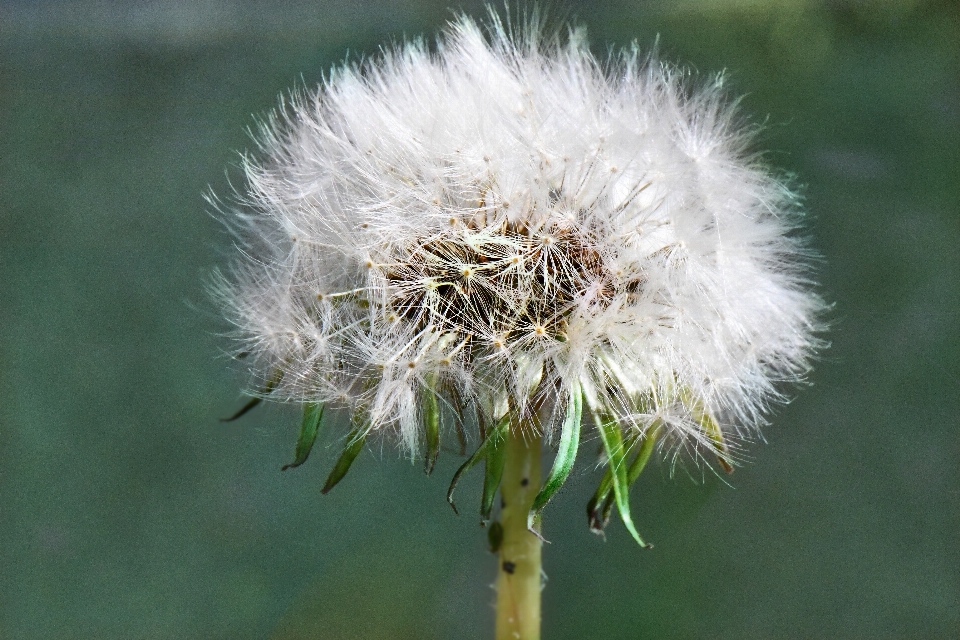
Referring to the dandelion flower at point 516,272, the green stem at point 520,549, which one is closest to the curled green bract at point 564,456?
the dandelion flower at point 516,272

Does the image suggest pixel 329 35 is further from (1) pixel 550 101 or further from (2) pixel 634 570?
(2) pixel 634 570

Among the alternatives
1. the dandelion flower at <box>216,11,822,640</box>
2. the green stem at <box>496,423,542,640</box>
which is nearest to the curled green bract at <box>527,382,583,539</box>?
the dandelion flower at <box>216,11,822,640</box>

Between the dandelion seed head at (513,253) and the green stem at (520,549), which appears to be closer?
the dandelion seed head at (513,253)

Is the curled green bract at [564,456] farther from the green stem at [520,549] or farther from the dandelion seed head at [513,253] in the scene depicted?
the green stem at [520,549]

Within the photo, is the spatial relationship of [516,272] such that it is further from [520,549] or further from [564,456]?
[520,549]

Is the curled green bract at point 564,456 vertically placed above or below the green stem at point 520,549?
above

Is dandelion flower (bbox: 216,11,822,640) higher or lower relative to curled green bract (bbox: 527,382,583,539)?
higher

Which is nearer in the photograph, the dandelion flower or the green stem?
the dandelion flower

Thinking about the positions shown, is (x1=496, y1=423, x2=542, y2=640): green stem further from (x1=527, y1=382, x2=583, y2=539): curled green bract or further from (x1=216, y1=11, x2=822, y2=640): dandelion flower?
(x1=527, y1=382, x2=583, y2=539): curled green bract
